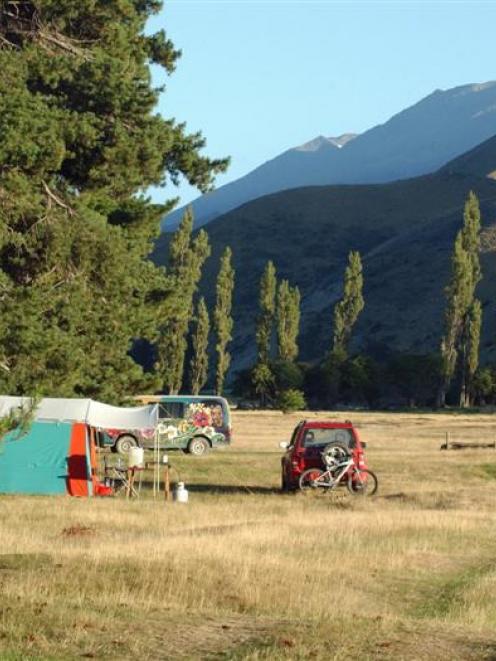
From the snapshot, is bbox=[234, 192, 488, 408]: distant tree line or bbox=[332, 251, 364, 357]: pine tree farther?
bbox=[332, 251, 364, 357]: pine tree

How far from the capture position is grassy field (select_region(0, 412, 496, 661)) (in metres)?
10.3

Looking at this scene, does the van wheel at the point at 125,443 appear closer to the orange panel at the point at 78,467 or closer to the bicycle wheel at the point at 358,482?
the orange panel at the point at 78,467

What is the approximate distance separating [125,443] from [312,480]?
1700cm

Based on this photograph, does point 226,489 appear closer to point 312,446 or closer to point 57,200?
point 312,446

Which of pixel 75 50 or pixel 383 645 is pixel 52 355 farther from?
pixel 383 645

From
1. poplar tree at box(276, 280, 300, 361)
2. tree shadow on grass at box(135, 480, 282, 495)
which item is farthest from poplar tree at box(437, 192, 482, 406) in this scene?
tree shadow on grass at box(135, 480, 282, 495)

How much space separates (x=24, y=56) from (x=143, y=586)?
17.5m

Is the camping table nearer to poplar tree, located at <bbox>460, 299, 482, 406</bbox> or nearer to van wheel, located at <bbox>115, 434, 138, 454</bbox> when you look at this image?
van wheel, located at <bbox>115, 434, 138, 454</bbox>

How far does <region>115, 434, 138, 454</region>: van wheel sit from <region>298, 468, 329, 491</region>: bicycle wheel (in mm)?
16677

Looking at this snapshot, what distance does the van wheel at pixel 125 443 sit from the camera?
44.4 m

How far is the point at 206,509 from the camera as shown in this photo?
24516mm

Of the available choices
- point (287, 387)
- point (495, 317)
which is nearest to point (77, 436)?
point (287, 387)

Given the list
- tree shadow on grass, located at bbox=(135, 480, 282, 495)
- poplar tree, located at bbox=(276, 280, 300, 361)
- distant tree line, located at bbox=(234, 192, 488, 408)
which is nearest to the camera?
tree shadow on grass, located at bbox=(135, 480, 282, 495)

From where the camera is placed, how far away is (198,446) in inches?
1795
